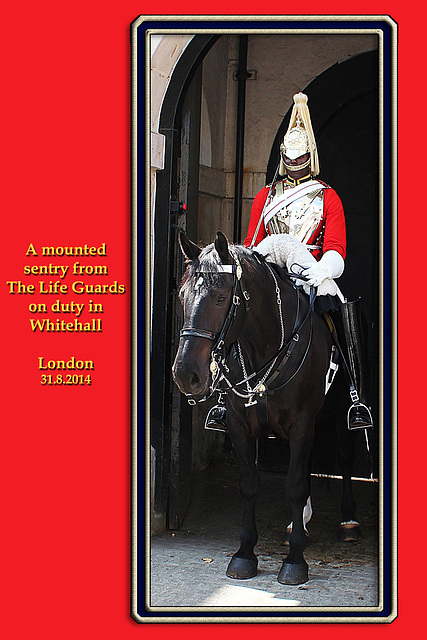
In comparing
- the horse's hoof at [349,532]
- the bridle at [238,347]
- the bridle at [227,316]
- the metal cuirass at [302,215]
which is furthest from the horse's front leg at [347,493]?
the bridle at [227,316]

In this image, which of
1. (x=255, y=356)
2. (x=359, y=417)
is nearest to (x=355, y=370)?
(x=359, y=417)

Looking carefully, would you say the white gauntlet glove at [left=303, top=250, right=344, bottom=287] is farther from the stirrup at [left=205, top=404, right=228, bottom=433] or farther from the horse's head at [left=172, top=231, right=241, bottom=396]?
the stirrup at [left=205, top=404, right=228, bottom=433]

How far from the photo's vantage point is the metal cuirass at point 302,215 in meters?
4.38

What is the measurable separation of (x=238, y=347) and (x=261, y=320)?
0.67 ft

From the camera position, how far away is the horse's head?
3.51 meters

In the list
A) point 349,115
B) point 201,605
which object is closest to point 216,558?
point 201,605

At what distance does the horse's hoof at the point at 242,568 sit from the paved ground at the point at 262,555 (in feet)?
0.12

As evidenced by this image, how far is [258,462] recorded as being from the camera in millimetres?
5770

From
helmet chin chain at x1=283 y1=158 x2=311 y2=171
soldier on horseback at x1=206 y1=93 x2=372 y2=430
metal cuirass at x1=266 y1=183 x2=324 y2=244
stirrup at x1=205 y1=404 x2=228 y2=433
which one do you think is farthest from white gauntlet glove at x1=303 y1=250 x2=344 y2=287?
stirrup at x1=205 y1=404 x2=228 y2=433

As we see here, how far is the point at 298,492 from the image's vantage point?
4.13m

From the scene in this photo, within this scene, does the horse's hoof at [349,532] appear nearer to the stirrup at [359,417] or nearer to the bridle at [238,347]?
the stirrup at [359,417]

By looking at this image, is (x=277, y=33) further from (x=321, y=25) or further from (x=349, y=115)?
(x=349, y=115)

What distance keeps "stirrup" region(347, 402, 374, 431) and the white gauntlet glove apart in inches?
28.0

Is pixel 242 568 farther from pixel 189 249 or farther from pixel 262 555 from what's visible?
pixel 189 249
